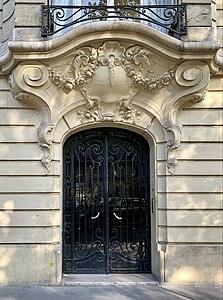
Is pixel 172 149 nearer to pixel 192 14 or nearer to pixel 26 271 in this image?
pixel 192 14

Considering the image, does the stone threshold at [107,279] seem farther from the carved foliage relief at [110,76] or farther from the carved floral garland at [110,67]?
the carved floral garland at [110,67]

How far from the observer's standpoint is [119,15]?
6.78 metres

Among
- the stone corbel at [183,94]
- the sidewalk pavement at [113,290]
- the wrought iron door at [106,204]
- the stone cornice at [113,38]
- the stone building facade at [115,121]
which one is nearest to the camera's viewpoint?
the sidewalk pavement at [113,290]

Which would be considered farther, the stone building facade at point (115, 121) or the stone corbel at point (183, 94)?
the stone corbel at point (183, 94)

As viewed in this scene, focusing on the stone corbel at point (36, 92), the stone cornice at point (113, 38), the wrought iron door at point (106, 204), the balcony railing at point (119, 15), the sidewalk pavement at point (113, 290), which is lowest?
the sidewalk pavement at point (113, 290)

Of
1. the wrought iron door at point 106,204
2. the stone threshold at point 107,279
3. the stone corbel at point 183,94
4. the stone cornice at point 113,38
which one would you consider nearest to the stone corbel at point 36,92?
the stone cornice at point 113,38

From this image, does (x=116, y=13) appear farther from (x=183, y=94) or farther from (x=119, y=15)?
(x=183, y=94)

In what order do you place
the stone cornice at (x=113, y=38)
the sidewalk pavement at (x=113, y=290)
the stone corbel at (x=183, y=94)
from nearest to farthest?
the sidewalk pavement at (x=113, y=290) → the stone cornice at (x=113, y=38) → the stone corbel at (x=183, y=94)

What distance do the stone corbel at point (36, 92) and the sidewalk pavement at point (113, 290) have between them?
2.16m

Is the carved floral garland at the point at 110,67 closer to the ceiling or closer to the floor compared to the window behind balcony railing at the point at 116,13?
closer to the floor

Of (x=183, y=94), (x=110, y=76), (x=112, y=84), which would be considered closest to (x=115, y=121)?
(x=112, y=84)

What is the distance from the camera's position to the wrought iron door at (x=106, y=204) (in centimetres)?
704

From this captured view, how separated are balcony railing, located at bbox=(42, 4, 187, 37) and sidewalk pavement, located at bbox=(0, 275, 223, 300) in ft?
15.5

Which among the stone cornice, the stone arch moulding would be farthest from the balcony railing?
the stone arch moulding
